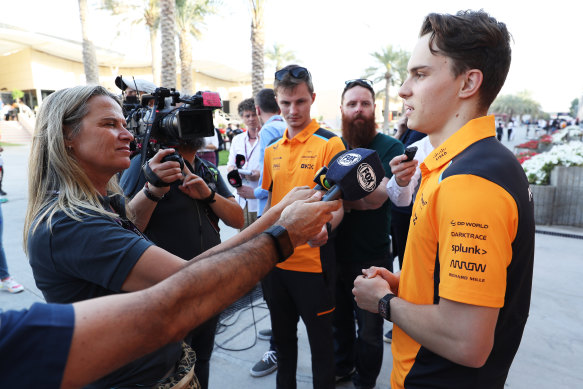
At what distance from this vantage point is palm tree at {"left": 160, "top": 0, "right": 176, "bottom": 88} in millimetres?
11078

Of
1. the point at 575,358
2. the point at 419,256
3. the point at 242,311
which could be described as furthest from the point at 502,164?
the point at 242,311

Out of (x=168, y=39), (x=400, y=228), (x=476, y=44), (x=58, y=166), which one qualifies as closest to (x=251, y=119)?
(x=400, y=228)

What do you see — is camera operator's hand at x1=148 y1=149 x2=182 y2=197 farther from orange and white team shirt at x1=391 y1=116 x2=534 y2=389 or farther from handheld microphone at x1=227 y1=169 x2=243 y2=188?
orange and white team shirt at x1=391 y1=116 x2=534 y2=389

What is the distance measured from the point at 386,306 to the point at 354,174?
0.52m

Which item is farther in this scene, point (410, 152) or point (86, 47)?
point (86, 47)

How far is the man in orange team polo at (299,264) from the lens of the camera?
7.60ft

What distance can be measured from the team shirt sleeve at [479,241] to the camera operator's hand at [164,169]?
1417mm

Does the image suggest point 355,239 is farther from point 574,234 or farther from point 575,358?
point 574,234

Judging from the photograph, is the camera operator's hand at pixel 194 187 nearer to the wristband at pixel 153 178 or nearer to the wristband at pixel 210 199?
the wristband at pixel 210 199

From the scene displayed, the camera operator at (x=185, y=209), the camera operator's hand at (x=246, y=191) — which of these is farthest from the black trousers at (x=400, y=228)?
the camera operator at (x=185, y=209)

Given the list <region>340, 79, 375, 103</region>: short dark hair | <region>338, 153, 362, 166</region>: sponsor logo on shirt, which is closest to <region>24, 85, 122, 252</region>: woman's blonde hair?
<region>338, 153, 362, 166</region>: sponsor logo on shirt

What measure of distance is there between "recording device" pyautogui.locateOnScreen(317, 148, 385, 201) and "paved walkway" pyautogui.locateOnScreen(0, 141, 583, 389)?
1995 mm

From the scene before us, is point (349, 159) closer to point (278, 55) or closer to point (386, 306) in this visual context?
point (386, 306)

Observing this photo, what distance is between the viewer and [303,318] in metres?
2.36
